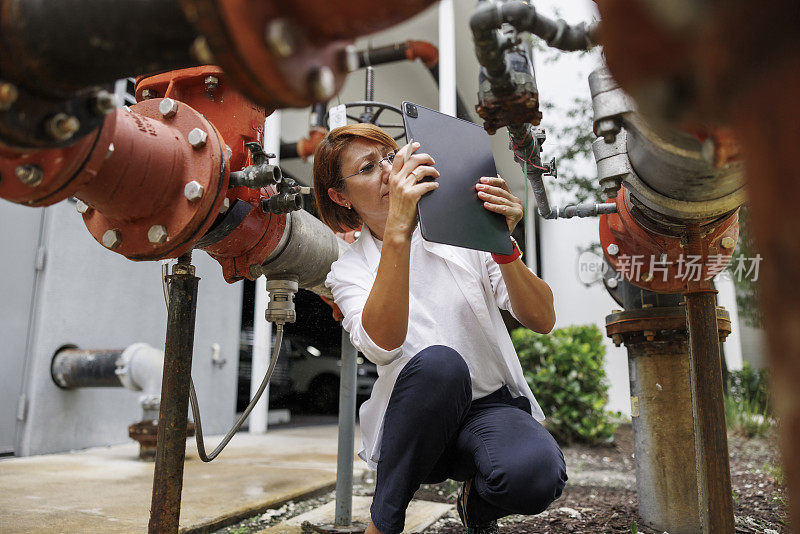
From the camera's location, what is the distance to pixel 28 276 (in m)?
2.56

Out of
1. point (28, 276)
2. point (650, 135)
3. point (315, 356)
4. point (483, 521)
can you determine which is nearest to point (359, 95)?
point (28, 276)

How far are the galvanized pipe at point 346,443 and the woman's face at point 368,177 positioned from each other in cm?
35

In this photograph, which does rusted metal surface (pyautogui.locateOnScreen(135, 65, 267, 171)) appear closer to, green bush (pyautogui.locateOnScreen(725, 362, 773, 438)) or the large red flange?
the large red flange

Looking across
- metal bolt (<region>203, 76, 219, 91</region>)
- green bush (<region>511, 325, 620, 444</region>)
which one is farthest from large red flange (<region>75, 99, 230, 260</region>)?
green bush (<region>511, 325, 620, 444</region>)

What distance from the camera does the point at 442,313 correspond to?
4.14 ft

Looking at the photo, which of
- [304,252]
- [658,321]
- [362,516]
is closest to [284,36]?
[304,252]

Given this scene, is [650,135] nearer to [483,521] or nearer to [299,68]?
[299,68]

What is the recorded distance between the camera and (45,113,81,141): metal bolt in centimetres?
→ 52

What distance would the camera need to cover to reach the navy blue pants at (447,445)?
1022 millimetres

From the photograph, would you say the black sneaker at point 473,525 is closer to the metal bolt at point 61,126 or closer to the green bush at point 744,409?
the metal bolt at point 61,126

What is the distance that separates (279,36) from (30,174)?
1.20 ft

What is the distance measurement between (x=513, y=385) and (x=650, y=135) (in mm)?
780

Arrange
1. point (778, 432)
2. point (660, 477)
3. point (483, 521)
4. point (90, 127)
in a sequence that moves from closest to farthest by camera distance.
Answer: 1. point (778, 432)
2. point (90, 127)
3. point (483, 521)
4. point (660, 477)

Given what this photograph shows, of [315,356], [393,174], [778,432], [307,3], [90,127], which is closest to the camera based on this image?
[778,432]
